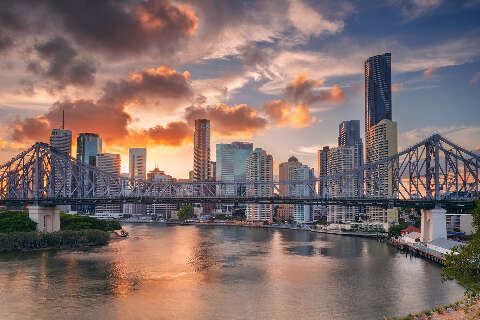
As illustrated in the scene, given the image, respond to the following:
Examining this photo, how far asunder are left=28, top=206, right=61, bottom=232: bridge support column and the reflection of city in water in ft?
65.2

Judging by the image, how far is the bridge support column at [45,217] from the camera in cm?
9338

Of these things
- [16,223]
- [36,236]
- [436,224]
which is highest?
[436,224]

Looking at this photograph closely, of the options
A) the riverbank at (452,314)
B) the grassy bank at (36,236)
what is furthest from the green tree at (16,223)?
the riverbank at (452,314)

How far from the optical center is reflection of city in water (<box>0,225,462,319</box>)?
131ft

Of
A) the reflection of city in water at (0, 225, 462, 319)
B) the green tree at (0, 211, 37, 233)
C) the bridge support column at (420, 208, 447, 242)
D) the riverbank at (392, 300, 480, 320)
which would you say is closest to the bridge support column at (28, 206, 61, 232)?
the green tree at (0, 211, 37, 233)

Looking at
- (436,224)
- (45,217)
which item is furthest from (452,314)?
(45,217)

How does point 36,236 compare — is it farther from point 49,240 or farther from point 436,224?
point 436,224

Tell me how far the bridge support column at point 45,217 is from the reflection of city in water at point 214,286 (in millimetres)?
19877

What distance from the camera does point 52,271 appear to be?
58.4 metres

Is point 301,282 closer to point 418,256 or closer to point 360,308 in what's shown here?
point 360,308

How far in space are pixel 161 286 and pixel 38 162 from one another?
70.8 m

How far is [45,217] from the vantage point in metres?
95.8

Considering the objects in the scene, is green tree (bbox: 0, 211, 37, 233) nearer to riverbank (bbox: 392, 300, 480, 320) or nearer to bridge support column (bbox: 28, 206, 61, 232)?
bridge support column (bbox: 28, 206, 61, 232)

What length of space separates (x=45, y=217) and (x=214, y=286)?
6134 cm
